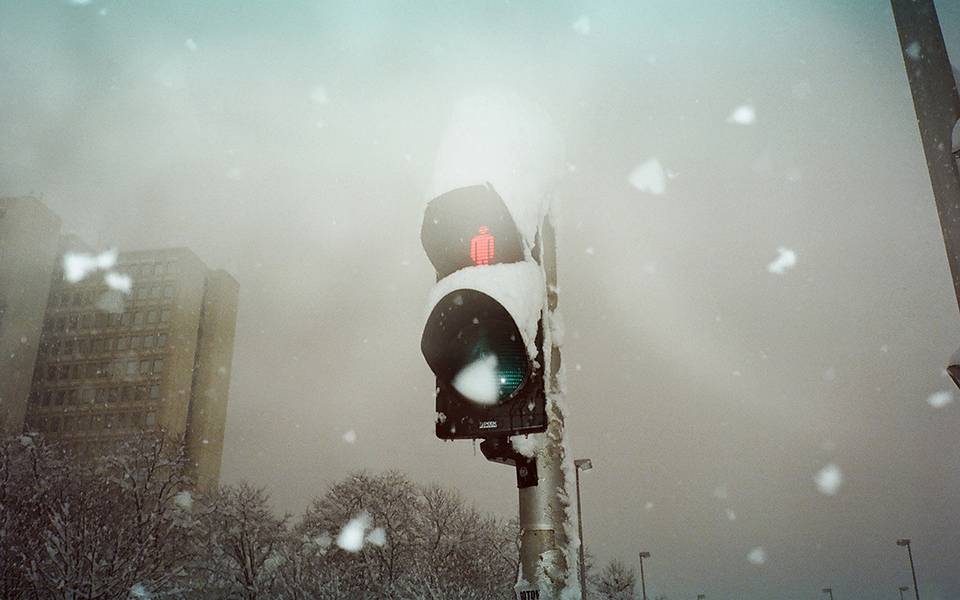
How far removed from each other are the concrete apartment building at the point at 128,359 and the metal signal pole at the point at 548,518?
95.8 m

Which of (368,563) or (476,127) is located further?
(368,563)

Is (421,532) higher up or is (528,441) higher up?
(421,532)

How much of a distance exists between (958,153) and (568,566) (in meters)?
1.76

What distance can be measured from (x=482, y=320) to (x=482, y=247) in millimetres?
290

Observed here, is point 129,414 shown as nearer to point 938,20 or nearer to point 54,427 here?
point 54,427

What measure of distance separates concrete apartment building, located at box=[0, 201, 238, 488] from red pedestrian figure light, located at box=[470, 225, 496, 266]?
314ft

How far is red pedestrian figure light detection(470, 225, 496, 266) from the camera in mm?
2596

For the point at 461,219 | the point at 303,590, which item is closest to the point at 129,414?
the point at 303,590

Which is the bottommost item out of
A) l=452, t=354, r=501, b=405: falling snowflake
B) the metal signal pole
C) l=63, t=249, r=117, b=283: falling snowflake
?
the metal signal pole

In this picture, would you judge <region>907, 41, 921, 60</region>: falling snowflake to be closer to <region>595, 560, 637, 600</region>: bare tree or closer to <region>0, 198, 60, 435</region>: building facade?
<region>595, 560, 637, 600</region>: bare tree

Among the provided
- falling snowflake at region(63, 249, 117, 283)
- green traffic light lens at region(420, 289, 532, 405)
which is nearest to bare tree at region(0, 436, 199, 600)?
green traffic light lens at region(420, 289, 532, 405)

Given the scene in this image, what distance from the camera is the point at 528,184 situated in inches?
101

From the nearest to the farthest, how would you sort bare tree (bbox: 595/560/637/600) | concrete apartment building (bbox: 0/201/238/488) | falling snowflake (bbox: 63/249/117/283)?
bare tree (bbox: 595/560/637/600) → concrete apartment building (bbox: 0/201/238/488) → falling snowflake (bbox: 63/249/117/283)

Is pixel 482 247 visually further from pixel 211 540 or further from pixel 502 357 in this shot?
pixel 211 540
